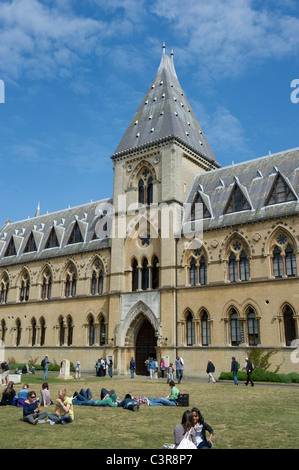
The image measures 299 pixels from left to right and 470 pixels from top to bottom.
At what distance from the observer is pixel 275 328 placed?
2973 cm

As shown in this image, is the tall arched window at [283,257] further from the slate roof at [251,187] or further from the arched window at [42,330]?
the arched window at [42,330]

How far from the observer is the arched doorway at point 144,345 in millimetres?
37531

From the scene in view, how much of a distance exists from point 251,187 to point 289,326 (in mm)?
11344

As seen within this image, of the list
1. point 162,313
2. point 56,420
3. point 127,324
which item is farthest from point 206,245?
point 56,420

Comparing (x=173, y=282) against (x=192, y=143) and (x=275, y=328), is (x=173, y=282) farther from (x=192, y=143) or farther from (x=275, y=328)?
(x=192, y=143)

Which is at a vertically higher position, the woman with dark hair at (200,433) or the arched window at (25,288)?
the arched window at (25,288)

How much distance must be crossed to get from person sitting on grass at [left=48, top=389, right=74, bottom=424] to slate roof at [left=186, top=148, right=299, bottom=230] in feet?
71.7

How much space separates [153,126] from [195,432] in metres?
36.1

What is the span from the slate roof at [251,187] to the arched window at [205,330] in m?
6.92

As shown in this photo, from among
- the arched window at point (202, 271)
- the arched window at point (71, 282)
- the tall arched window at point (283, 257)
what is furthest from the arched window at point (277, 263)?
the arched window at point (71, 282)

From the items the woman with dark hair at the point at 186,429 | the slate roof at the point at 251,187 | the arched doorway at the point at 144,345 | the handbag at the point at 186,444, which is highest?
the slate roof at the point at 251,187

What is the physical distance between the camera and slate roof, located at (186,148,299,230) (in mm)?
32062

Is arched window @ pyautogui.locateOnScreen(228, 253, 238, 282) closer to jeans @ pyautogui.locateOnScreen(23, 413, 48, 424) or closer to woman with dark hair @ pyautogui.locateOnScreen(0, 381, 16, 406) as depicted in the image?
woman with dark hair @ pyautogui.locateOnScreen(0, 381, 16, 406)

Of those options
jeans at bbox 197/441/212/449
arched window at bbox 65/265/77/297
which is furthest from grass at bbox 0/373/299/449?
arched window at bbox 65/265/77/297
